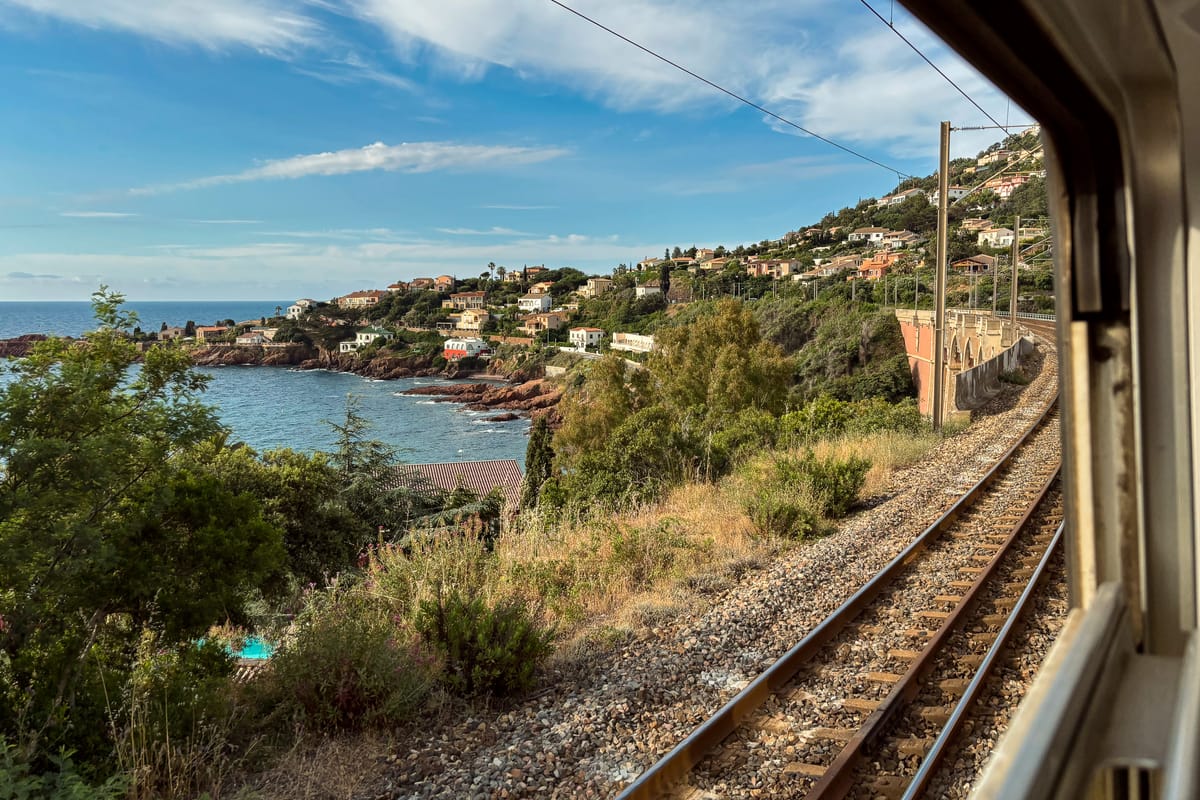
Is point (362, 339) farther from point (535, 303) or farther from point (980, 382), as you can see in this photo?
point (980, 382)

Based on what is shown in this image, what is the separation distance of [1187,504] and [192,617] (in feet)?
18.2

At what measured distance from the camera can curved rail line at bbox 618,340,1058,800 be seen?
3637 millimetres

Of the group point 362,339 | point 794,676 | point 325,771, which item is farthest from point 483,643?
point 362,339

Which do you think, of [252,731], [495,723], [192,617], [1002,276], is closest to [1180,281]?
[495,723]

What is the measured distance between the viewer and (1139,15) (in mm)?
1323

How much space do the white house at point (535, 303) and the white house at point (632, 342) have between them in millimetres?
53220

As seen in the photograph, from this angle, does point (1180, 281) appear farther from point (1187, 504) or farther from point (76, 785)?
point (76, 785)

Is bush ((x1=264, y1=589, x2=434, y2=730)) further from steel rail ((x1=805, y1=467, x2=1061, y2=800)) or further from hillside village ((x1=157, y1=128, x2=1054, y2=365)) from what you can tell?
hillside village ((x1=157, y1=128, x2=1054, y2=365))

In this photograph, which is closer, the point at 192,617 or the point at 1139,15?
the point at 1139,15

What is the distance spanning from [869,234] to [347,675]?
135 m

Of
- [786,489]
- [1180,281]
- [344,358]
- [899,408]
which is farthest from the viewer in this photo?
[344,358]

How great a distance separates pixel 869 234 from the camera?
128 meters

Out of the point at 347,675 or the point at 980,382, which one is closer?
the point at 347,675

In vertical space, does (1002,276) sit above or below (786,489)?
above
